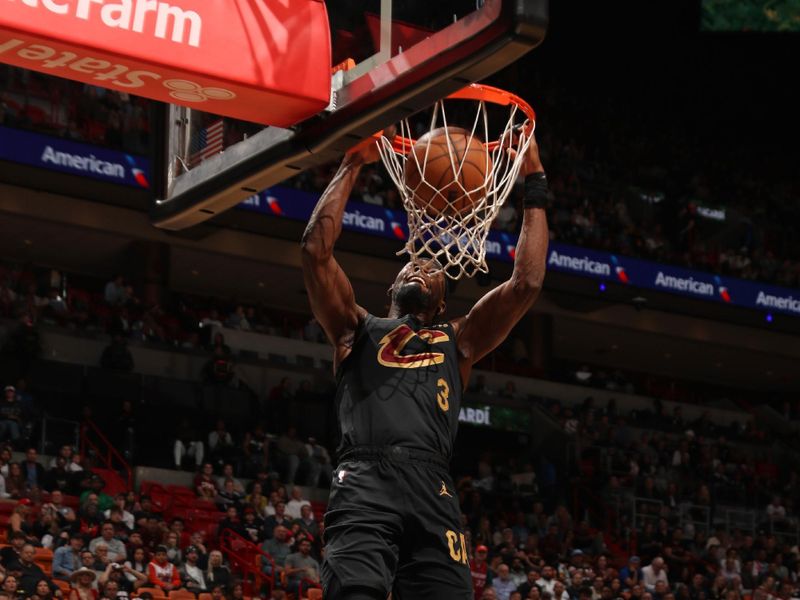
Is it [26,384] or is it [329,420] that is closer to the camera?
[26,384]

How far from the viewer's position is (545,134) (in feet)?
83.3

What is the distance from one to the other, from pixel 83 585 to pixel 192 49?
7232 millimetres

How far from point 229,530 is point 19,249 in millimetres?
9046

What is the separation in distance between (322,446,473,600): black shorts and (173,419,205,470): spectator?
12073mm

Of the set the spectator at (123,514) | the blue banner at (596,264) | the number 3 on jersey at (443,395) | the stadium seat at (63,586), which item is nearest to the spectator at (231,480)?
the spectator at (123,514)

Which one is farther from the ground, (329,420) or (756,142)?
(756,142)

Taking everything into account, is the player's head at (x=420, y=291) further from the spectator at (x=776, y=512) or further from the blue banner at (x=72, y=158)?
the spectator at (x=776, y=512)

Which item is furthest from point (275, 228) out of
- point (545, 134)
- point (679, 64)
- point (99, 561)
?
point (679, 64)

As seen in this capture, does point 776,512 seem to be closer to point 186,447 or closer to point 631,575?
point 631,575

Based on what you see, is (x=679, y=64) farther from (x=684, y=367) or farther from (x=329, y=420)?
(x=329, y=420)

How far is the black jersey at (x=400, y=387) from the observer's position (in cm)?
425

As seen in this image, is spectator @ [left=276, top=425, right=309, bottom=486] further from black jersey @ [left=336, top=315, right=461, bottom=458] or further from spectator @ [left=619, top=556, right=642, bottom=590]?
black jersey @ [left=336, top=315, right=461, bottom=458]

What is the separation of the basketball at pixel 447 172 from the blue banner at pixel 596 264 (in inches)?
558

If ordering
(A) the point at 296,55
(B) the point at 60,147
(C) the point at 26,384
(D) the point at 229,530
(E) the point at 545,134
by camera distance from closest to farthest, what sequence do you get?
(A) the point at 296,55 → (D) the point at 229,530 → (C) the point at 26,384 → (B) the point at 60,147 → (E) the point at 545,134
